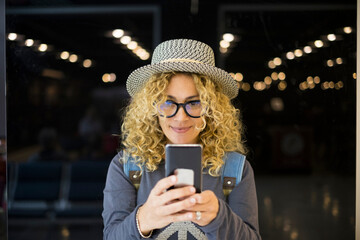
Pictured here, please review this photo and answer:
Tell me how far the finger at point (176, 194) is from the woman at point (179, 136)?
0.21m

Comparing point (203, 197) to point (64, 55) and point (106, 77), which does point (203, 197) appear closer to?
point (106, 77)

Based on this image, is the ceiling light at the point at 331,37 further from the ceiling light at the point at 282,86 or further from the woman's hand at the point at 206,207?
the woman's hand at the point at 206,207

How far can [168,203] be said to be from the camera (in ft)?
4.18

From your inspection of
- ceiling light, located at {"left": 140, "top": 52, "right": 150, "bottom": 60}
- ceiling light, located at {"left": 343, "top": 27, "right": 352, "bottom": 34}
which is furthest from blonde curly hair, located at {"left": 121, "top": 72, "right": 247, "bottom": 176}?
ceiling light, located at {"left": 343, "top": 27, "right": 352, "bottom": 34}

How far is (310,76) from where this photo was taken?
3.64 m

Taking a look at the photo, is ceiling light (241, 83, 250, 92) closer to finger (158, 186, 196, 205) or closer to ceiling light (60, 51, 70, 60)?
ceiling light (60, 51, 70, 60)

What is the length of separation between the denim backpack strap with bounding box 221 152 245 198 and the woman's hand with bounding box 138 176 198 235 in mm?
419

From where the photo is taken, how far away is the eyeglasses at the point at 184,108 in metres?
1.64

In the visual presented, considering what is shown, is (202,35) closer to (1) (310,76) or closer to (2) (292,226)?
(1) (310,76)

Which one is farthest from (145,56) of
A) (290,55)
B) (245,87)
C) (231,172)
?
(231,172)

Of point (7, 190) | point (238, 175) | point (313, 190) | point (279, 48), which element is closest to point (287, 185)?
point (313, 190)

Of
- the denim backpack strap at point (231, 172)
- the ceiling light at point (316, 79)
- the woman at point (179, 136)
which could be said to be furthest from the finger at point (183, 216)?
the ceiling light at point (316, 79)

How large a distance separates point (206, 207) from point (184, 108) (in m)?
0.46

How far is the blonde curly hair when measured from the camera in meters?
1.69
